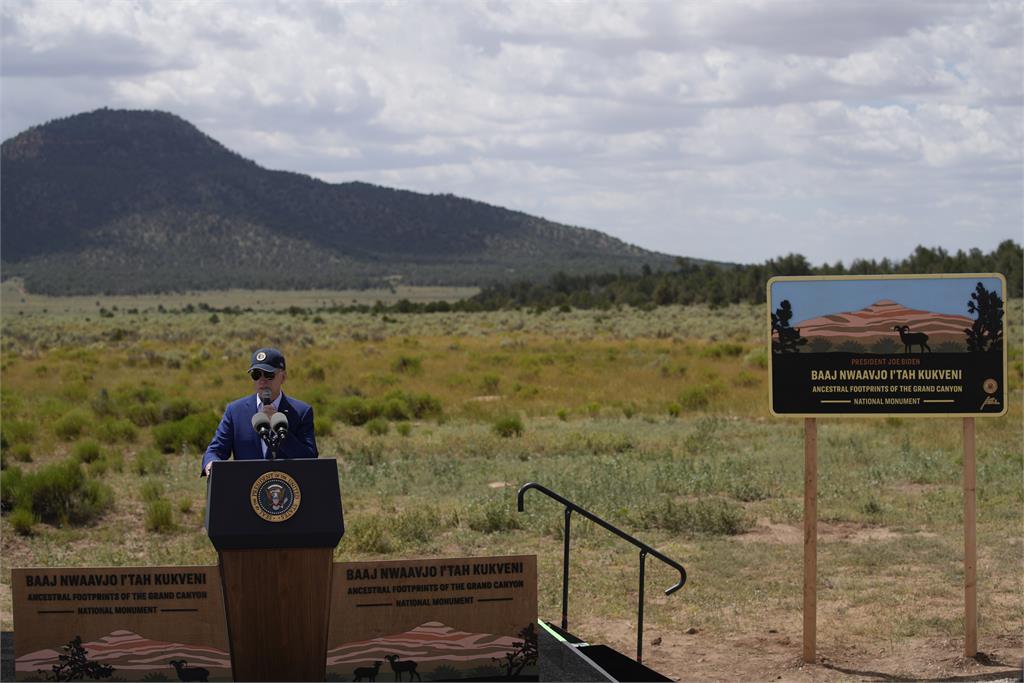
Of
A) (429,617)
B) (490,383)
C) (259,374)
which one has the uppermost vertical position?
(259,374)

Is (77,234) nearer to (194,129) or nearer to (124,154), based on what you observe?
(124,154)

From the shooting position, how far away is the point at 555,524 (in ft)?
41.3

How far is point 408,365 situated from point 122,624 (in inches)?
1102

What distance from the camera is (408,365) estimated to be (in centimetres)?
3372

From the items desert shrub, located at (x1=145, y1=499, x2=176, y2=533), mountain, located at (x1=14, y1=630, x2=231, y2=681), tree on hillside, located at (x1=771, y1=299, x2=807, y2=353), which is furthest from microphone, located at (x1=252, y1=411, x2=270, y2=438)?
desert shrub, located at (x1=145, y1=499, x2=176, y2=533)

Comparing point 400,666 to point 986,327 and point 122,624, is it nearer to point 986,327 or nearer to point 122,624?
point 122,624

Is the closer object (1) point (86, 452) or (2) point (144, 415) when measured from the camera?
(1) point (86, 452)

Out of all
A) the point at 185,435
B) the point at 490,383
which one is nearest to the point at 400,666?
→ the point at 185,435

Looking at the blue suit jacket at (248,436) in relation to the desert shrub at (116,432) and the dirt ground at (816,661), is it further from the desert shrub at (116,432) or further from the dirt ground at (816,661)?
the desert shrub at (116,432)

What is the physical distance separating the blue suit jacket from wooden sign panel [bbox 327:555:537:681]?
0.77 metres

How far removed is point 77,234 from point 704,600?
146m

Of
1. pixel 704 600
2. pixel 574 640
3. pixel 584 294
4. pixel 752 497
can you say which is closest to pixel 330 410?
pixel 752 497

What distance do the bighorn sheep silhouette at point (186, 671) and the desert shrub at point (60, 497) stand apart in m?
8.32

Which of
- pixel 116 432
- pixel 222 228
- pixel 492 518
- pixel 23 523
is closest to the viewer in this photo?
pixel 492 518
